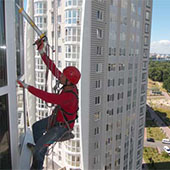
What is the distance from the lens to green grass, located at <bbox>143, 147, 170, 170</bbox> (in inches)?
909

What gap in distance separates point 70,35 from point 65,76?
9.11 meters

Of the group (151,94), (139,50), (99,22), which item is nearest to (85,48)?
(99,22)

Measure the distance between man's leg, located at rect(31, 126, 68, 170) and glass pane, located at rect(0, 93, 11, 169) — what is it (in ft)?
1.31

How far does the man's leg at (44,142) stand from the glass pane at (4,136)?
1.31 feet

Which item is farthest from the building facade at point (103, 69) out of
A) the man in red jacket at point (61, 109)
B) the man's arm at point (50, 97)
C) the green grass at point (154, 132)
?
the green grass at point (154, 132)

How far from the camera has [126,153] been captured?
1471 centimetres

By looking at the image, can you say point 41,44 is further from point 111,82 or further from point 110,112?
point 110,112

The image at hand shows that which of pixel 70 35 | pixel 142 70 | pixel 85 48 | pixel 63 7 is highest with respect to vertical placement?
pixel 63 7

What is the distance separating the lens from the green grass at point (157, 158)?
23.1 m

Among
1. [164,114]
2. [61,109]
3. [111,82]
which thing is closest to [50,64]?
[61,109]

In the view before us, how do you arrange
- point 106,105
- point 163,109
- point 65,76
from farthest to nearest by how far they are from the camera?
point 163,109 → point 106,105 → point 65,76

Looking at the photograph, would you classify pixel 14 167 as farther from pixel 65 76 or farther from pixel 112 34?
pixel 112 34

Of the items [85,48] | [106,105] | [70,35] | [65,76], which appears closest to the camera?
[65,76]

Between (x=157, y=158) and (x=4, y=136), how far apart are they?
26.5 metres
